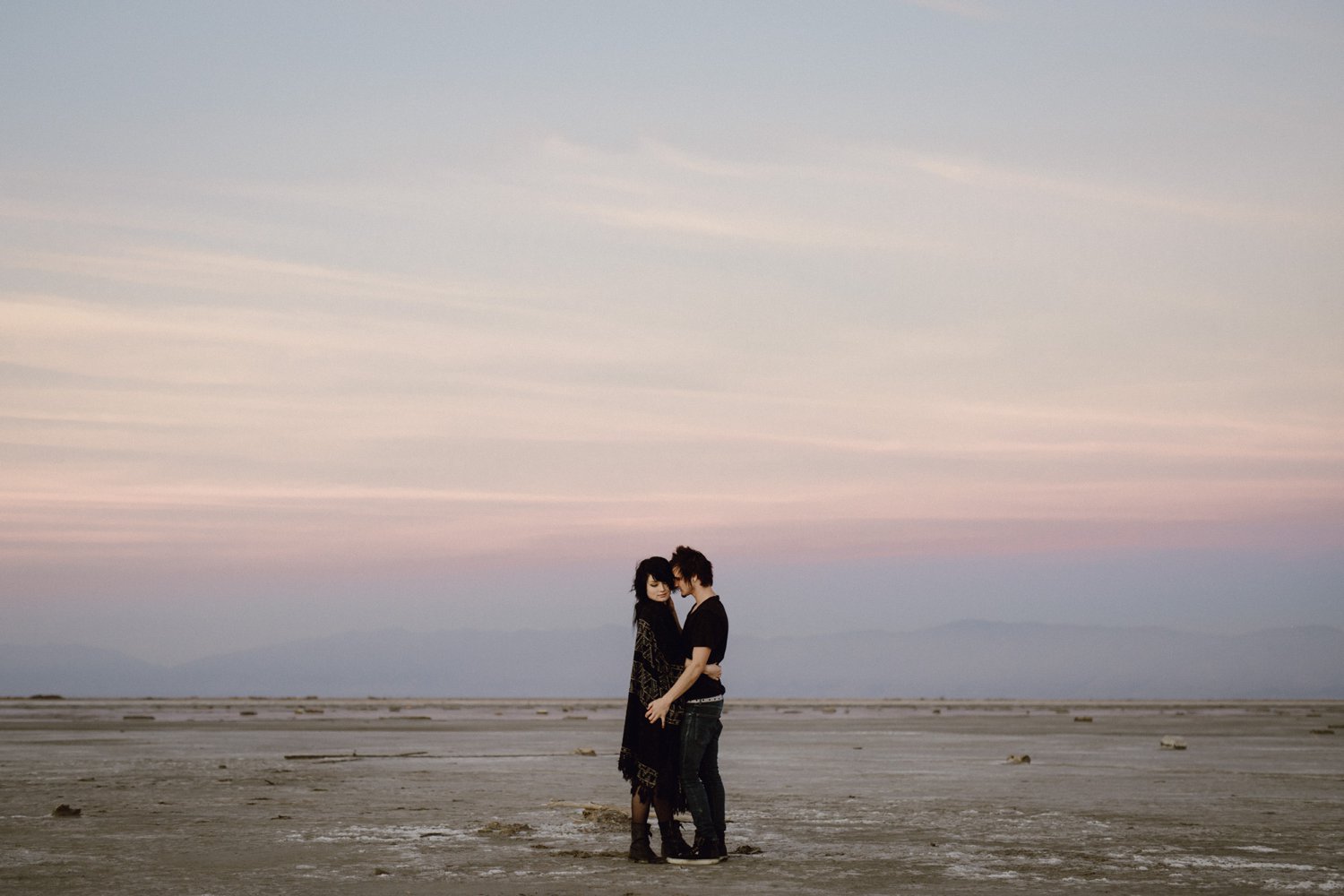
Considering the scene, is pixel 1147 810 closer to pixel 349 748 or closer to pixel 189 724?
pixel 349 748

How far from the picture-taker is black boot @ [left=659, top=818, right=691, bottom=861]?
10953mm

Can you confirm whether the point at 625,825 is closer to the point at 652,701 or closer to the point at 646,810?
the point at 646,810

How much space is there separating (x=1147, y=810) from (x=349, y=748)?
1978 cm

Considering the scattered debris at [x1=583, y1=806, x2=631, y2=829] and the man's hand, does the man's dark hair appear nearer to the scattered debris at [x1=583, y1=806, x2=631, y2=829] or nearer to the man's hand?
the man's hand

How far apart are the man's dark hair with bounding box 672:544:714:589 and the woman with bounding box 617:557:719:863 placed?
0.53ft

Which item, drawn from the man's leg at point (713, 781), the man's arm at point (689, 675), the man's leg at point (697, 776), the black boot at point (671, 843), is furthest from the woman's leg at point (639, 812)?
the man's arm at point (689, 675)

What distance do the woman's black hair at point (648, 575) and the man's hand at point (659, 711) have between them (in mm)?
766

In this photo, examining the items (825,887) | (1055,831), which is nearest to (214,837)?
(825,887)

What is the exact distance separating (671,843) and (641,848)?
0.86 ft

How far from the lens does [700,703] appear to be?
11062mm

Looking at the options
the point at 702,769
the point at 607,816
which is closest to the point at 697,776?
the point at 702,769

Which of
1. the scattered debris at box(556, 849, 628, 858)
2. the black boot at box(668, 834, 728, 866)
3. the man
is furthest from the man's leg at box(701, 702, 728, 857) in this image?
the scattered debris at box(556, 849, 628, 858)

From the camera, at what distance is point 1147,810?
14.9 m

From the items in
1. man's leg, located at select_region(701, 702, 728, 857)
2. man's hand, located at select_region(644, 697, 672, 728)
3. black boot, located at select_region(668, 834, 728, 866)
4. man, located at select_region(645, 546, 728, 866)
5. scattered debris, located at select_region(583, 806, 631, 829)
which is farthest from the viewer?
scattered debris, located at select_region(583, 806, 631, 829)
